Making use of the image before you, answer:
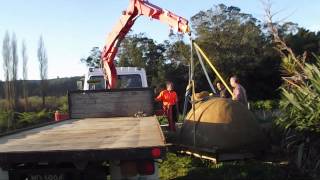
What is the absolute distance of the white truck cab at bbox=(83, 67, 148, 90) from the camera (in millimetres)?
15915

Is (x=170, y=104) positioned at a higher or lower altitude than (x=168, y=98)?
lower

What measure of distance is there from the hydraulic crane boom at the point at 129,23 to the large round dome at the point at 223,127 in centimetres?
318

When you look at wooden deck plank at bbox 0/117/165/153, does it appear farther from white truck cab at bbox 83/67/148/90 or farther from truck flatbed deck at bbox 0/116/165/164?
white truck cab at bbox 83/67/148/90

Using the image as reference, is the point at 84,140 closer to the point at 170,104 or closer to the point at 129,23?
the point at 170,104

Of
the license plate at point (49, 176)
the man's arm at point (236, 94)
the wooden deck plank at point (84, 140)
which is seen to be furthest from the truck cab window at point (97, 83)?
the license plate at point (49, 176)

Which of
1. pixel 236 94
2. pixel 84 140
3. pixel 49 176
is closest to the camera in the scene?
pixel 49 176

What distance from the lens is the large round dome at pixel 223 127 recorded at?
33.5 ft

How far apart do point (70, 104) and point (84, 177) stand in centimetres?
652

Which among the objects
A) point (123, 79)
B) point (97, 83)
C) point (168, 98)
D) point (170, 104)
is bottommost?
point (170, 104)

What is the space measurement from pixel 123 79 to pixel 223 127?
272 inches

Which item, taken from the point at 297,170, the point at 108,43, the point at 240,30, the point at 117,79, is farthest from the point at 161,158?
the point at 240,30

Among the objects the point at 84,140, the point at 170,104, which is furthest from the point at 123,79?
the point at 84,140

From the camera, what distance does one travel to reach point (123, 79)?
16734mm

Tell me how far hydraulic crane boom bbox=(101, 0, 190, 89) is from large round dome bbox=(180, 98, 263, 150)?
318 centimetres
